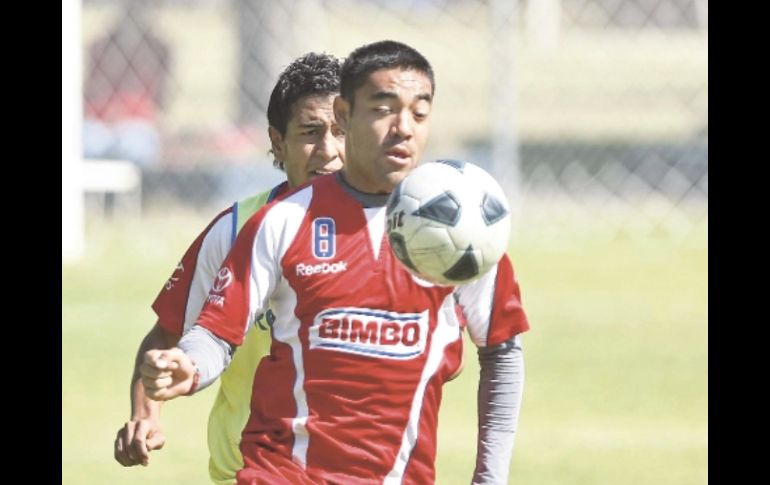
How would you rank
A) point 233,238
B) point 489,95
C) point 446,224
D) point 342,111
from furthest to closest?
1. point 489,95
2. point 233,238
3. point 342,111
4. point 446,224

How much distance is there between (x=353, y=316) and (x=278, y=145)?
4.55 feet

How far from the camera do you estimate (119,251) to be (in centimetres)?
1819

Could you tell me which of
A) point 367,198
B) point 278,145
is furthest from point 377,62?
point 278,145

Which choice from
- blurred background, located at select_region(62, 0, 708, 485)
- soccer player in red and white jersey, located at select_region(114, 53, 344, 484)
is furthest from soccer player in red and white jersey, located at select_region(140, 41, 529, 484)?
blurred background, located at select_region(62, 0, 708, 485)

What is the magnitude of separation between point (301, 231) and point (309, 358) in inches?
15.1

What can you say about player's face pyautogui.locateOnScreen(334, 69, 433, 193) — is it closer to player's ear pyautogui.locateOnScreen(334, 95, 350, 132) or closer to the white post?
player's ear pyautogui.locateOnScreen(334, 95, 350, 132)

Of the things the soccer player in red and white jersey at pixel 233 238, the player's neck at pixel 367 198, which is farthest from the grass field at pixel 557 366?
the player's neck at pixel 367 198

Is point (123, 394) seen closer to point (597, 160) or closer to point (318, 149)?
point (318, 149)

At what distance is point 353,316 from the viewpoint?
487 cm

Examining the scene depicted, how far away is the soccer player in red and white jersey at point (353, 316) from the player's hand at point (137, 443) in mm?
285

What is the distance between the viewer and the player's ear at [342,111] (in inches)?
198

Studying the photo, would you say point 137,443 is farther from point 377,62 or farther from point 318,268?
point 377,62

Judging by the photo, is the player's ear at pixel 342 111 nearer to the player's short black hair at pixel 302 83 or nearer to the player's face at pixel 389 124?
the player's face at pixel 389 124
